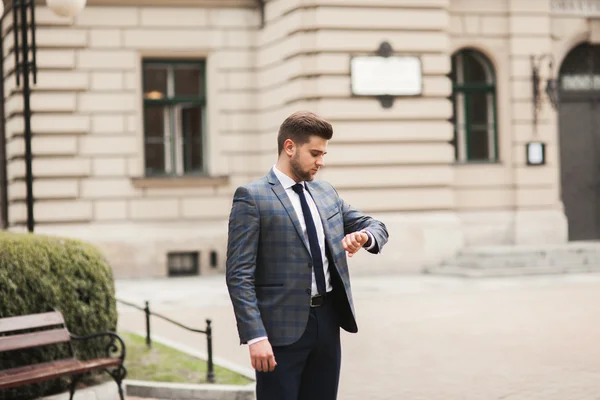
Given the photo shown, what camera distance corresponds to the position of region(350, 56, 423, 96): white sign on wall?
18.0 meters

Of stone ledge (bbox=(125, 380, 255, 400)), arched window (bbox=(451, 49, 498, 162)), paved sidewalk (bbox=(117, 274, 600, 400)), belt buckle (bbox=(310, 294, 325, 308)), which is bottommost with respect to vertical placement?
paved sidewalk (bbox=(117, 274, 600, 400))

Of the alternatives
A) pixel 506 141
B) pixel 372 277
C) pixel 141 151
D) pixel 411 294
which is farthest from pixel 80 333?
pixel 506 141

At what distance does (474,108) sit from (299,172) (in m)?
15.8

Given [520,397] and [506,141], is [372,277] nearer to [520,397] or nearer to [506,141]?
[506,141]

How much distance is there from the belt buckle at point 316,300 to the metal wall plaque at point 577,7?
16.7 meters

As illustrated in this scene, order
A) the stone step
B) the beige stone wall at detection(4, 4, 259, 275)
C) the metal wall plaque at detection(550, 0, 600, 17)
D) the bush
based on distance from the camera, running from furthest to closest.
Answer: the metal wall plaque at detection(550, 0, 600, 17) → the beige stone wall at detection(4, 4, 259, 275) → the stone step → the bush

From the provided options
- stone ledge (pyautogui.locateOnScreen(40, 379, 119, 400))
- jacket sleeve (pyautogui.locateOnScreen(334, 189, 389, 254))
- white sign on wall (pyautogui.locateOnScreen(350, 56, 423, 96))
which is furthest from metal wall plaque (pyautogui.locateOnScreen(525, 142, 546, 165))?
jacket sleeve (pyautogui.locateOnScreen(334, 189, 389, 254))

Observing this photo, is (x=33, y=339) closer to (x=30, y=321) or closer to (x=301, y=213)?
(x=30, y=321)

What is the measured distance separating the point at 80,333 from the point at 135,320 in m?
4.81

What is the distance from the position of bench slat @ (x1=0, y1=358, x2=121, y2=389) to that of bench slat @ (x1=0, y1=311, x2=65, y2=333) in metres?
0.31

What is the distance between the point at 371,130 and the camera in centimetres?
1809

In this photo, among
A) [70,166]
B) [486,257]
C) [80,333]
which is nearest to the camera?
[80,333]

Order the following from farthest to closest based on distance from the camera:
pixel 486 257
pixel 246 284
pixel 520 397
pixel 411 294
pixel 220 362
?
1. pixel 486 257
2. pixel 411 294
3. pixel 220 362
4. pixel 520 397
5. pixel 246 284

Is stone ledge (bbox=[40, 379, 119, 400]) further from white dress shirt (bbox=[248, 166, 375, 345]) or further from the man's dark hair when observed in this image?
the man's dark hair
